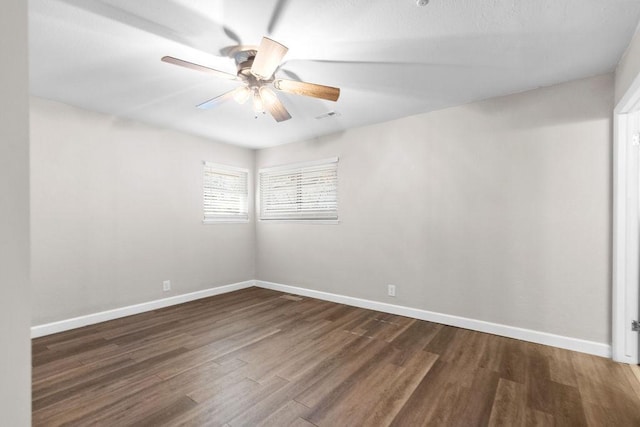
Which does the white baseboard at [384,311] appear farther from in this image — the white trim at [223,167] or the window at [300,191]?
the white trim at [223,167]

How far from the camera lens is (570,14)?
67.1 inches

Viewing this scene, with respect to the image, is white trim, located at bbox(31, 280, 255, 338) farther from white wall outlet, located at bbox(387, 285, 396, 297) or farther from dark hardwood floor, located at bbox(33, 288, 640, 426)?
white wall outlet, located at bbox(387, 285, 396, 297)

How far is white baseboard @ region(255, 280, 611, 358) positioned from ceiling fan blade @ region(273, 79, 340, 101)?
2.53 meters

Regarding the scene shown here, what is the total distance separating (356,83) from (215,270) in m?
3.28

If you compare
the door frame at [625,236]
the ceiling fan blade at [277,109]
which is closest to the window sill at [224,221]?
the ceiling fan blade at [277,109]

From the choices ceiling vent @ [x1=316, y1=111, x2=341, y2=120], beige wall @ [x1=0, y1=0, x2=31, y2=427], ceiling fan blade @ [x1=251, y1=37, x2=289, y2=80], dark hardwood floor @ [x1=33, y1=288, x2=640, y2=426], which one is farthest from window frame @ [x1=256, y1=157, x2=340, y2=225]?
beige wall @ [x1=0, y1=0, x2=31, y2=427]

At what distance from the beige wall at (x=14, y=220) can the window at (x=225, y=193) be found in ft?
11.8

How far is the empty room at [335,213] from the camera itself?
1.69 meters

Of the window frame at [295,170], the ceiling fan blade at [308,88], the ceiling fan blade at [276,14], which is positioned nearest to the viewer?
the ceiling fan blade at [276,14]

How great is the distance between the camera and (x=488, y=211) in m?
2.90

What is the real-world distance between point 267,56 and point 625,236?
117 inches

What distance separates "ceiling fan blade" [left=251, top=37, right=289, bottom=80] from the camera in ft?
5.51

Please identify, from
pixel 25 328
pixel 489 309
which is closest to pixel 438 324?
pixel 489 309

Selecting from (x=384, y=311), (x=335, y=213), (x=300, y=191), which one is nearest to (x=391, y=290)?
(x=384, y=311)
